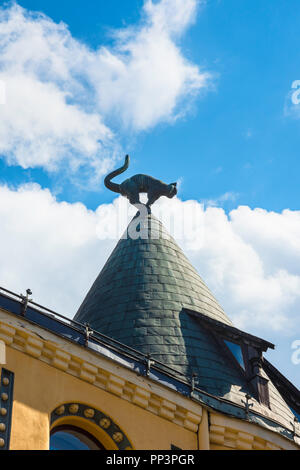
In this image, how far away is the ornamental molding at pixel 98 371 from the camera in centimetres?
1423

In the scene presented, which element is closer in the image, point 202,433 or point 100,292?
point 202,433

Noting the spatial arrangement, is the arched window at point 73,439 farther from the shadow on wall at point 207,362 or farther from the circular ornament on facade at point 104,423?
the shadow on wall at point 207,362

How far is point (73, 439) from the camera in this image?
14328 millimetres

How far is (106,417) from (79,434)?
0.50m

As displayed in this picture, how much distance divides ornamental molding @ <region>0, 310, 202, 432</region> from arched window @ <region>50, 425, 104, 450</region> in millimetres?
814

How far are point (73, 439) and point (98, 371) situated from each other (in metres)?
1.16

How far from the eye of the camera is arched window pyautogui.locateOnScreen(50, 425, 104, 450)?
14.1 metres

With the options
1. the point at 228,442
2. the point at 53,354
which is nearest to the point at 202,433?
the point at 228,442

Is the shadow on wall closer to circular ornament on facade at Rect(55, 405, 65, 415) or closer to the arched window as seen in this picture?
the arched window

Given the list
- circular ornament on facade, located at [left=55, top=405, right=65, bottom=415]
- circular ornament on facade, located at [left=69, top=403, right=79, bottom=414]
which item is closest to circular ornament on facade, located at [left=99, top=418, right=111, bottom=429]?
circular ornament on facade, located at [left=69, top=403, right=79, bottom=414]

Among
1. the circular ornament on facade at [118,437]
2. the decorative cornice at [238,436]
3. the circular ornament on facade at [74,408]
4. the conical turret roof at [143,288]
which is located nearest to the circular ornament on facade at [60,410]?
the circular ornament on facade at [74,408]

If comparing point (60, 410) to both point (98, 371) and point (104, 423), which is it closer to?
point (104, 423)
